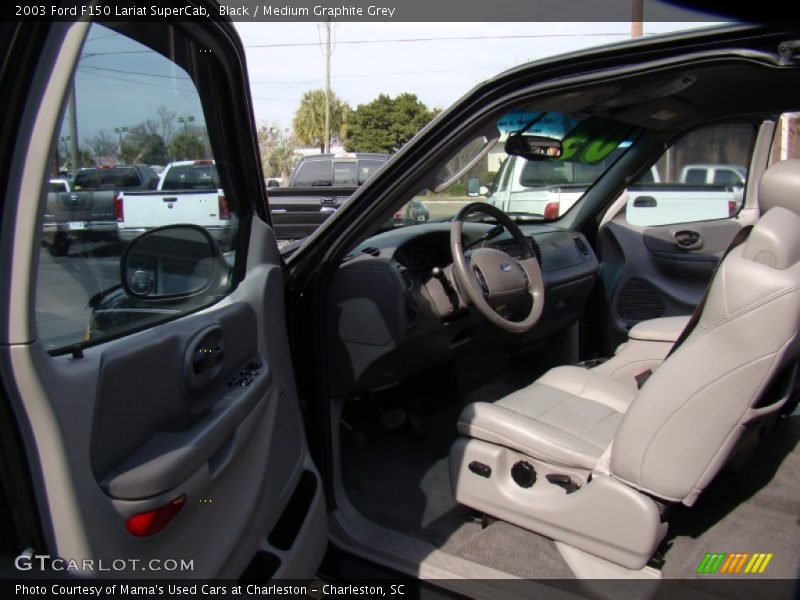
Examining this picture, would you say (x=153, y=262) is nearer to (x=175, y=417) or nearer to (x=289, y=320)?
(x=175, y=417)

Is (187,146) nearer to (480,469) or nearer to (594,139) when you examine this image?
(480,469)

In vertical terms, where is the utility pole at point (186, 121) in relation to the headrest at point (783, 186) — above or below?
above

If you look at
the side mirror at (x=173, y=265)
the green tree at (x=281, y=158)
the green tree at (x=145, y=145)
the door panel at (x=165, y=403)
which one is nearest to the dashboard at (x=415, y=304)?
the door panel at (x=165, y=403)

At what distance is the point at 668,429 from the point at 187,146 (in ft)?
5.35

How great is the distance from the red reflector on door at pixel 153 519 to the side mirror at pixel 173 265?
1.62ft

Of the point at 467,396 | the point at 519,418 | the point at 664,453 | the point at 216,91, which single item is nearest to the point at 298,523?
the point at 519,418

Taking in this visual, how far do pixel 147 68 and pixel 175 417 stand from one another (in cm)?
85

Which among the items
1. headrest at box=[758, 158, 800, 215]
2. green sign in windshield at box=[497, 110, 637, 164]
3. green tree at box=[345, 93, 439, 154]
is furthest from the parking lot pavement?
green tree at box=[345, 93, 439, 154]

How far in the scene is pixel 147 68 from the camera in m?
1.55

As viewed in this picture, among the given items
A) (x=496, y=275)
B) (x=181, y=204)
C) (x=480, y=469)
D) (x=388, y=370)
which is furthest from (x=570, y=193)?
(x=181, y=204)

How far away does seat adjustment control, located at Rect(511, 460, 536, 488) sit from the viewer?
7.48 ft

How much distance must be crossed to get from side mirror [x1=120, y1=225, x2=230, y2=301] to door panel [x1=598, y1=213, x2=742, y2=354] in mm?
2717

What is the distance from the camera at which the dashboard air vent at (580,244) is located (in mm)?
3722

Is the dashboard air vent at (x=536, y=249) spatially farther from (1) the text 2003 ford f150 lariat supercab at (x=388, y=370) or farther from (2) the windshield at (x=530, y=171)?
(2) the windshield at (x=530, y=171)
